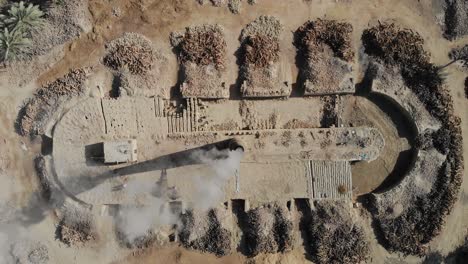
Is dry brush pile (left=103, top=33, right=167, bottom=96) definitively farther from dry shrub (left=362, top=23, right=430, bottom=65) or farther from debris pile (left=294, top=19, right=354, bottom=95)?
dry shrub (left=362, top=23, right=430, bottom=65)

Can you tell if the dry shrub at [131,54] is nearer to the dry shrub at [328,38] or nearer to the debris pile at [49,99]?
the debris pile at [49,99]

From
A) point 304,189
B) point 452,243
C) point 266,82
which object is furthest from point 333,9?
point 452,243

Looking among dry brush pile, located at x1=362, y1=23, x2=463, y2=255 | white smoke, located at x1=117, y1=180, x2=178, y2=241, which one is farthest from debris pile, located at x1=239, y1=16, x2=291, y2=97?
white smoke, located at x1=117, y1=180, x2=178, y2=241

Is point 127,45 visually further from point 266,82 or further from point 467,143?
point 467,143

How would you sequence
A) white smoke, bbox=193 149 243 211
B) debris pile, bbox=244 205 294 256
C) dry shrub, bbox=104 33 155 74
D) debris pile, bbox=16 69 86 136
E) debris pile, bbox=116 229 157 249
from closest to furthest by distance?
white smoke, bbox=193 149 243 211 < debris pile, bbox=244 205 294 256 < dry shrub, bbox=104 33 155 74 < debris pile, bbox=116 229 157 249 < debris pile, bbox=16 69 86 136

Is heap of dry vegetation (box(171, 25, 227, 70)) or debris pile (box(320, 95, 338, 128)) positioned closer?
heap of dry vegetation (box(171, 25, 227, 70))

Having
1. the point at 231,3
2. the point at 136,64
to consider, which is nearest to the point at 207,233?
the point at 136,64

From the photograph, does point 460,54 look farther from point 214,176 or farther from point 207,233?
point 207,233
